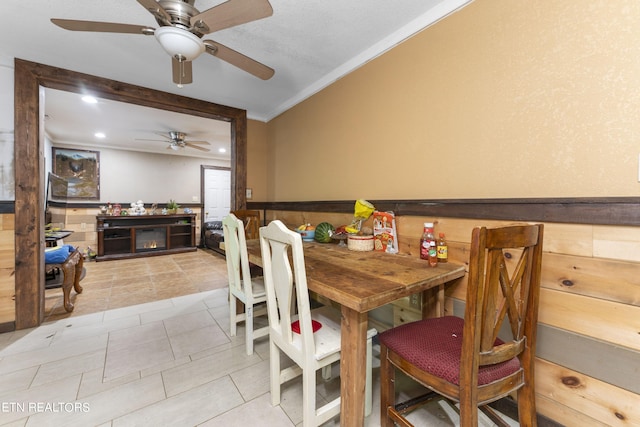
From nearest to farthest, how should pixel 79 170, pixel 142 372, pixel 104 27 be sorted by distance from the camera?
pixel 104 27
pixel 142 372
pixel 79 170

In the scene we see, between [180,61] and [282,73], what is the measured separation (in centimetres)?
112

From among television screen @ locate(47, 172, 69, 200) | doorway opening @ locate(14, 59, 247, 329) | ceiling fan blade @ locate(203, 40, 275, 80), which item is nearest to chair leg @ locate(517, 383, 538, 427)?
ceiling fan blade @ locate(203, 40, 275, 80)

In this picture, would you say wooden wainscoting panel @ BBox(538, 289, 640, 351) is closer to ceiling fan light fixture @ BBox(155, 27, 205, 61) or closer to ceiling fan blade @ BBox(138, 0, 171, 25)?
ceiling fan light fixture @ BBox(155, 27, 205, 61)

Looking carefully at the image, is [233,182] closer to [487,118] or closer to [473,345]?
[487,118]

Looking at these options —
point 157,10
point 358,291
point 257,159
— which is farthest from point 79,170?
point 358,291

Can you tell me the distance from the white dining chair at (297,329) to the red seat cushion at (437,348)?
15 cm

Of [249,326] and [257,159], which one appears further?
[257,159]

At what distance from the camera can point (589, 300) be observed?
1.08m

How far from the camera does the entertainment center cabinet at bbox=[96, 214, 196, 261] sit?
16.6ft

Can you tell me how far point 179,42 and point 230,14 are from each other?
0.34 meters

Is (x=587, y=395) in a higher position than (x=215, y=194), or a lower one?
lower

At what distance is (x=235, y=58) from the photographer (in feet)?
5.71

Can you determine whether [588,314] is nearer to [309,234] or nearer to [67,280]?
[309,234]

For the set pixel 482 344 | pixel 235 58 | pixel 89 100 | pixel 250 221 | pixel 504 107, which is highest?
pixel 89 100
